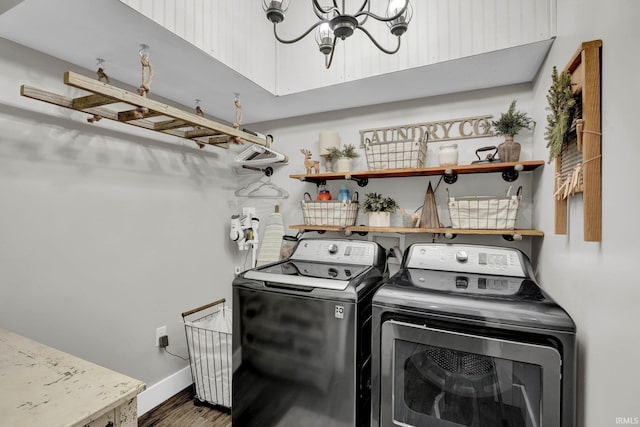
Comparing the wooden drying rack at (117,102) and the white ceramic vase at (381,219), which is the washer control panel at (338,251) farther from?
the wooden drying rack at (117,102)

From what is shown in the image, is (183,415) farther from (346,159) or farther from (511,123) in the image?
(511,123)

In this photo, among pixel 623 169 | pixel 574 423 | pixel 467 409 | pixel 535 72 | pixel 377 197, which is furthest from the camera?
pixel 377 197

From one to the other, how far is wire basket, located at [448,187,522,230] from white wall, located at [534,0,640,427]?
55 centimetres

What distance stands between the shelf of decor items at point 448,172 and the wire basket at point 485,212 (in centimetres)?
15

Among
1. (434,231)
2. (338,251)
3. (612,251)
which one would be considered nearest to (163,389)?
(338,251)

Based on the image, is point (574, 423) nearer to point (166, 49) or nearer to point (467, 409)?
point (467, 409)

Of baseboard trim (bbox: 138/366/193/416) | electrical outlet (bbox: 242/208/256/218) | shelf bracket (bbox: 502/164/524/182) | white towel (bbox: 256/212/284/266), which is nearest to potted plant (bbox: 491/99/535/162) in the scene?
shelf bracket (bbox: 502/164/524/182)

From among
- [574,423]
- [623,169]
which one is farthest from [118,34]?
[574,423]

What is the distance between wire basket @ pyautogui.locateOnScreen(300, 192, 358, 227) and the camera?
7.02ft

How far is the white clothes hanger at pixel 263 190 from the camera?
104 inches

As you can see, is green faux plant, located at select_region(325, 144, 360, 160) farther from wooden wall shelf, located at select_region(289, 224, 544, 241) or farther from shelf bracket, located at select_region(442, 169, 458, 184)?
shelf bracket, located at select_region(442, 169, 458, 184)

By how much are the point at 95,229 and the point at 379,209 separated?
177 centimetres

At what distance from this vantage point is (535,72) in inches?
68.1

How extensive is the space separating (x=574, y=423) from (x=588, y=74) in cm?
115
